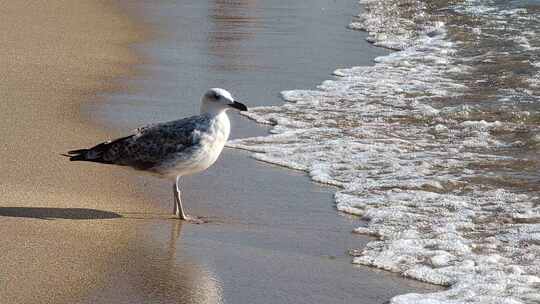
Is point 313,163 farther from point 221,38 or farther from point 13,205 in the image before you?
point 221,38

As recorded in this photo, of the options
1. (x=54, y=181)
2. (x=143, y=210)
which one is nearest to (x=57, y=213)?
(x=143, y=210)

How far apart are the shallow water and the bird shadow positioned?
159 cm

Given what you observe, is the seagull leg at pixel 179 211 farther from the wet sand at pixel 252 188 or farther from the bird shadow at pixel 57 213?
the bird shadow at pixel 57 213

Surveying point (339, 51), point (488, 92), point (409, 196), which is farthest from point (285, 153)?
point (339, 51)

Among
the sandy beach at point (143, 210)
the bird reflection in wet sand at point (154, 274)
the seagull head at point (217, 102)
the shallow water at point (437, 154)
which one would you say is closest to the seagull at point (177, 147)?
the seagull head at point (217, 102)

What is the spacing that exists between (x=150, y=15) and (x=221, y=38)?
7.97 ft

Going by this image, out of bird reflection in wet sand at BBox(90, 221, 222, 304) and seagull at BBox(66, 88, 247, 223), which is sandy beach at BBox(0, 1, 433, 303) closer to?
bird reflection in wet sand at BBox(90, 221, 222, 304)

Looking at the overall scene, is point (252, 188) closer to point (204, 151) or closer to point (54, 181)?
point (204, 151)

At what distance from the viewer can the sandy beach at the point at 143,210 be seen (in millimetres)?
5363

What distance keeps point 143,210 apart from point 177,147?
0.48 metres

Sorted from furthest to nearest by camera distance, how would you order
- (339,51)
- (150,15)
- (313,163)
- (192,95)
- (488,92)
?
(150,15)
(339,51)
(488,92)
(192,95)
(313,163)

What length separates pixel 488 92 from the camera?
1135 centimetres

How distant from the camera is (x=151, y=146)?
21.9 ft

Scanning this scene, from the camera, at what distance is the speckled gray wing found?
657 centimetres
